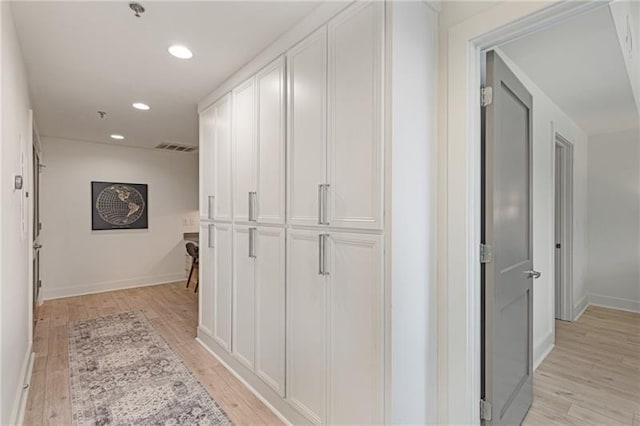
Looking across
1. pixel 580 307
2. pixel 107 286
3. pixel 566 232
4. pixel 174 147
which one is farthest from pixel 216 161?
pixel 580 307

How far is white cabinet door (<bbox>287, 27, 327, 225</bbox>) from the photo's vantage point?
1.78 meters

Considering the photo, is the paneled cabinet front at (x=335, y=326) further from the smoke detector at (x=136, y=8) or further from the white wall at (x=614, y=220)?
the white wall at (x=614, y=220)

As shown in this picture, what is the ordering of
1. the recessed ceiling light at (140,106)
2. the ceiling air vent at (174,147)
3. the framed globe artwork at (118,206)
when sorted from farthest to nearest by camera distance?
1. the ceiling air vent at (174,147)
2. the framed globe artwork at (118,206)
3. the recessed ceiling light at (140,106)

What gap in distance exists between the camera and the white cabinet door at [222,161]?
2719 millimetres

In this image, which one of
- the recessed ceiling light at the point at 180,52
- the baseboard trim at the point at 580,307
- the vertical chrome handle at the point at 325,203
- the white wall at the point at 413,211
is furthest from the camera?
the baseboard trim at the point at 580,307

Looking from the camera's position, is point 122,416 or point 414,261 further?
point 122,416

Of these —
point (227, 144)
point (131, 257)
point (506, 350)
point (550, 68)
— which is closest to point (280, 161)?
point (227, 144)

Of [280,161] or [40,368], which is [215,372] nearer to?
[40,368]

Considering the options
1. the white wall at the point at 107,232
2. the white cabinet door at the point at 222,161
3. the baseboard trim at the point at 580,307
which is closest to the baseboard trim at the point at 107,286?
the white wall at the point at 107,232

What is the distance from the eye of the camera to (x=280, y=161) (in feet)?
6.81

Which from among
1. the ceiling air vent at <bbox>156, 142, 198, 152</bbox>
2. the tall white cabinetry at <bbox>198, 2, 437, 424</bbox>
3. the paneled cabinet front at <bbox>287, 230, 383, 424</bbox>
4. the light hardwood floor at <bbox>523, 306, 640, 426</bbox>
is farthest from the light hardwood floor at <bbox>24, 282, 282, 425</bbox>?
the ceiling air vent at <bbox>156, 142, 198, 152</bbox>

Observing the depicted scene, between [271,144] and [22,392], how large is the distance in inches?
93.1

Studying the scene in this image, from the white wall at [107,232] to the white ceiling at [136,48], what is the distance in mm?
1666

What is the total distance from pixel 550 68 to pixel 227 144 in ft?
8.35
